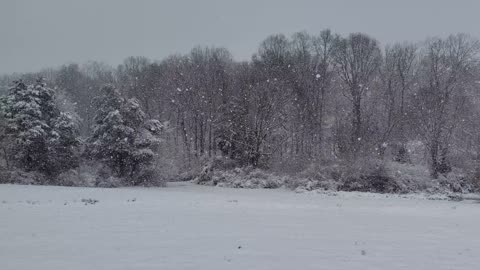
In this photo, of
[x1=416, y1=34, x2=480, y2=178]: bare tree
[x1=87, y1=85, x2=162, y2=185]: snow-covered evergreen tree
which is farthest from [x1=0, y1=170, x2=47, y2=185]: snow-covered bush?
[x1=416, y1=34, x2=480, y2=178]: bare tree

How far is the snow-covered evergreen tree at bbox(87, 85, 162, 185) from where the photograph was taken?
3875 centimetres

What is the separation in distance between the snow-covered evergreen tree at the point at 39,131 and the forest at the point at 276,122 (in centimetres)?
8

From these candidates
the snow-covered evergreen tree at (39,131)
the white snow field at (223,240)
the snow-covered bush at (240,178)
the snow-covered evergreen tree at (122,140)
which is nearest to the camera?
the white snow field at (223,240)

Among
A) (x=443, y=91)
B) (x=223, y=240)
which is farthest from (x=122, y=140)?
(x=443, y=91)

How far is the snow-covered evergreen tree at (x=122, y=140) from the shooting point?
38750 millimetres

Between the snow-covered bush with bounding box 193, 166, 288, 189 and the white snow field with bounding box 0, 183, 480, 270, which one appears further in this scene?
the snow-covered bush with bounding box 193, 166, 288, 189

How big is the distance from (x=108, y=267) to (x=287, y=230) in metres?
5.70

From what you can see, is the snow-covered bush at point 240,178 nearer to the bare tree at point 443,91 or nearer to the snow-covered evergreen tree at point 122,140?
the snow-covered evergreen tree at point 122,140

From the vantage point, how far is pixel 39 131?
36.0m

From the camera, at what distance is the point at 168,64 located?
6250cm

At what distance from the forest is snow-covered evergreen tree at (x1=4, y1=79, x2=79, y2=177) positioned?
8 cm

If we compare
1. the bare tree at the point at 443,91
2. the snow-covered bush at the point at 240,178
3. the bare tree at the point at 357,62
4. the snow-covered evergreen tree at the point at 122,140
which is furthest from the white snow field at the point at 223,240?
the bare tree at the point at 357,62

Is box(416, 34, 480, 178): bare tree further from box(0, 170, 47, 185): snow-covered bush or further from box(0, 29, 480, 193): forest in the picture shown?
box(0, 170, 47, 185): snow-covered bush

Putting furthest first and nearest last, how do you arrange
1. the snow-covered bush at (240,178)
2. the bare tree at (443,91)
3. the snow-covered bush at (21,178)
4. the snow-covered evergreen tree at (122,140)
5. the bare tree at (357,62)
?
the bare tree at (357,62), the bare tree at (443,91), the snow-covered bush at (240,178), the snow-covered evergreen tree at (122,140), the snow-covered bush at (21,178)
